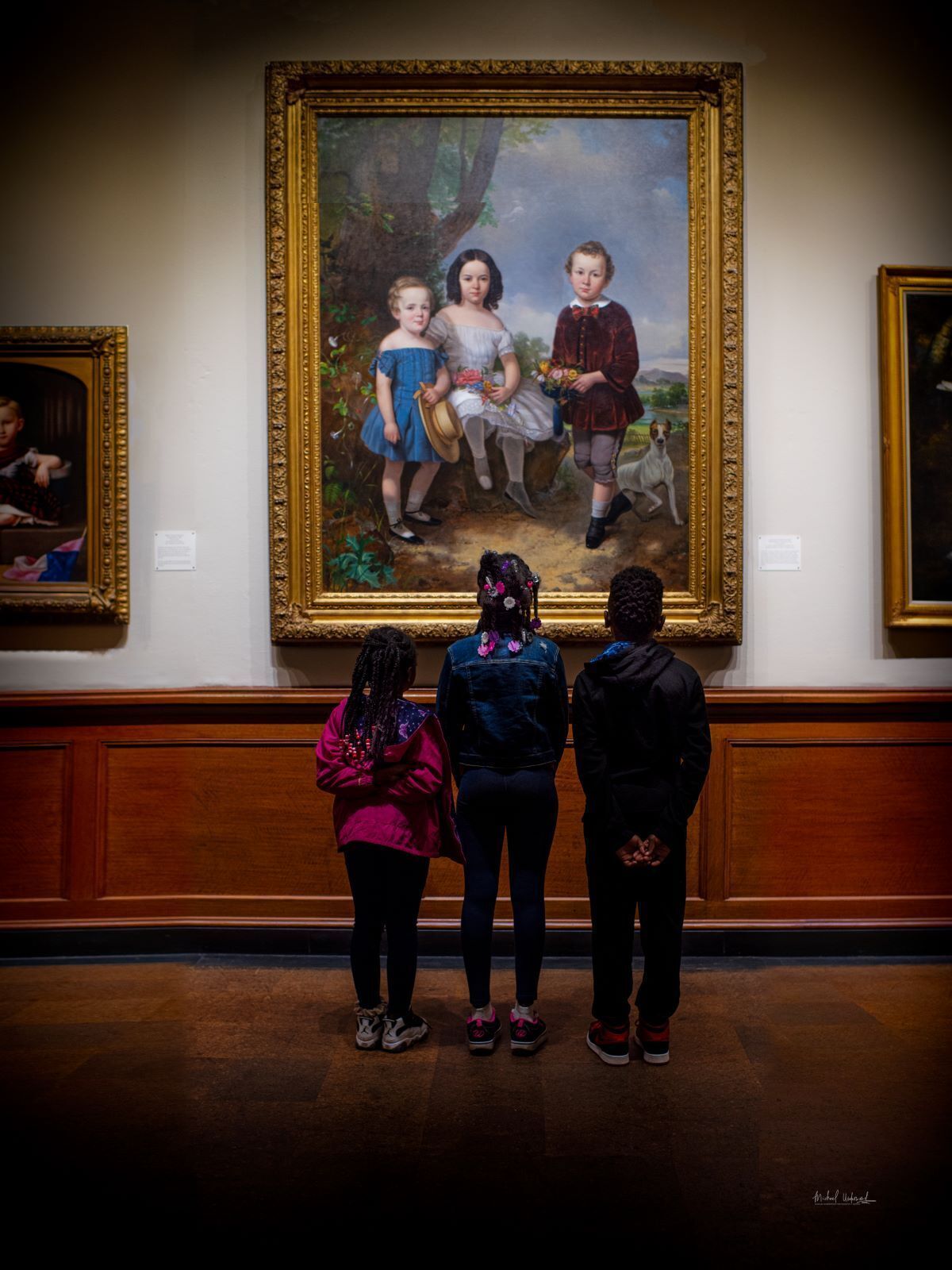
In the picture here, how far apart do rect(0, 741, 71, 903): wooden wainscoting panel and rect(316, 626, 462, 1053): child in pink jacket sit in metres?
1.89

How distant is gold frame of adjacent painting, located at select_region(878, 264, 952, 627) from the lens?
4.39 m

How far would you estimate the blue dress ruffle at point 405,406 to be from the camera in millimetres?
4359

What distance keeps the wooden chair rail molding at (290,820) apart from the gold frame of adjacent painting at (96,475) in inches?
17.1

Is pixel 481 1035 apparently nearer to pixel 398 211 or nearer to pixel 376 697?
pixel 376 697

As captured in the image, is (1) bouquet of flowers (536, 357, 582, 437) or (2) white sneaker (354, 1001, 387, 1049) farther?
(1) bouquet of flowers (536, 357, 582, 437)

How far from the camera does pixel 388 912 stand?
3.24m

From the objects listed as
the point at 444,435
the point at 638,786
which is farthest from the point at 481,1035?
the point at 444,435

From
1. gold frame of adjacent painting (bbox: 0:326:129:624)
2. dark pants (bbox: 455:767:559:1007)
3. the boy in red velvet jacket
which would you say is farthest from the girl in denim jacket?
gold frame of adjacent painting (bbox: 0:326:129:624)

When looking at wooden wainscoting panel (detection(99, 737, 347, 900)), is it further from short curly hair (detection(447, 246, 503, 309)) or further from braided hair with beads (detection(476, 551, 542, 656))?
short curly hair (detection(447, 246, 503, 309))

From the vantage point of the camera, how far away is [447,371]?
437 cm

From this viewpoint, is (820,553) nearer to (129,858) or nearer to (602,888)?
(602,888)

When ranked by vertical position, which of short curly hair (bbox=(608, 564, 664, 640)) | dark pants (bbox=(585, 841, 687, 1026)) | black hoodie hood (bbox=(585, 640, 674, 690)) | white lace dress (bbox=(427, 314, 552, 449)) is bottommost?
dark pants (bbox=(585, 841, 687, 1026))

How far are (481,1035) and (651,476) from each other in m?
Result: 2.57

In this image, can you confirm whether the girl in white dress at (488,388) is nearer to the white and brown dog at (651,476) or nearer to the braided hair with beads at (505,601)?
the white and brown dog at (651,476)
